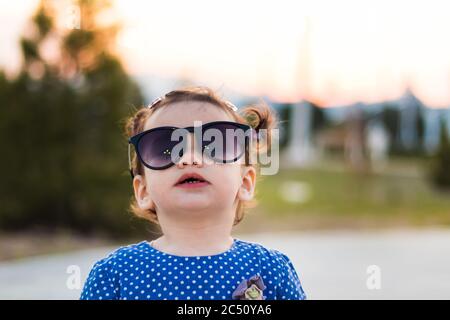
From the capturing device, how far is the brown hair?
6.72ft

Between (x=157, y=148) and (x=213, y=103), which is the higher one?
(x=213, y=103)

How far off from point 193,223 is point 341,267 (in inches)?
191

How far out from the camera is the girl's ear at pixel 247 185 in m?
2.06

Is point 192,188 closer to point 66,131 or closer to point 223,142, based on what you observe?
point 223,142

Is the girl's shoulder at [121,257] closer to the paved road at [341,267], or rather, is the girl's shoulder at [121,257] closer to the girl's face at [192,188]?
the girl's face at [192,188]

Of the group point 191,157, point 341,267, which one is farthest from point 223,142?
point 341,267

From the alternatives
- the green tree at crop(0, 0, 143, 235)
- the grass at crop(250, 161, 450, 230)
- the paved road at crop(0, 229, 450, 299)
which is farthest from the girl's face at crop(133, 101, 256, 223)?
the grass at crop(250, 161, 450, 230)

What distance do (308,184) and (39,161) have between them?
10.5m

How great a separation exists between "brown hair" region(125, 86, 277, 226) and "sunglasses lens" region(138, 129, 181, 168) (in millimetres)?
126

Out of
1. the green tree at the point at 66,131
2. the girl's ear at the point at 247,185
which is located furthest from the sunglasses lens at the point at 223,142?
the green tree at the point at 66,131

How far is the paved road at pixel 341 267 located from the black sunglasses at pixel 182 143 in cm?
346

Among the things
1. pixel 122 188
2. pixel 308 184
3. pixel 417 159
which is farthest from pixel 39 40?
pixel 417 159

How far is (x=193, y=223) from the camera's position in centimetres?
194
